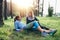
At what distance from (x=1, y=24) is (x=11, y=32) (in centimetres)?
19

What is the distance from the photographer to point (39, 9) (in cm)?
295

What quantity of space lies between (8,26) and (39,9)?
1.61ft

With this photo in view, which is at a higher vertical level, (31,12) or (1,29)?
(31,12)

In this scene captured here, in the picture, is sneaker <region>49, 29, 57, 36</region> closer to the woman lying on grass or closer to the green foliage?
the woman lying on grass

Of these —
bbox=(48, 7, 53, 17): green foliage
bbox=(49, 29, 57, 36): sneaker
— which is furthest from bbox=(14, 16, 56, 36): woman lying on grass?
bbox=(48, 7, 53, 17): green foliage

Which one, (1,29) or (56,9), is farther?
(56,9)

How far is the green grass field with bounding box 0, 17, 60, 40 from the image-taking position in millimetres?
2768

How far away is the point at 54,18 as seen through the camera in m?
2.96

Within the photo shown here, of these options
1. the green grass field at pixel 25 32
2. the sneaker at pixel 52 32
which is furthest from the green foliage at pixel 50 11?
the sneaker at pixel 52 32

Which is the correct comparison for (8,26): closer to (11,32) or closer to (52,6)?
(11,32)

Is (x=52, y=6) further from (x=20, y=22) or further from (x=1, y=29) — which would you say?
(x=1, y=29)

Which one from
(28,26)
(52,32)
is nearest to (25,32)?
(28,26)

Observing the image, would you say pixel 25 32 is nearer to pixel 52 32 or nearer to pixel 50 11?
pixel 52 32

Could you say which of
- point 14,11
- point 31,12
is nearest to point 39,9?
point 31,12
